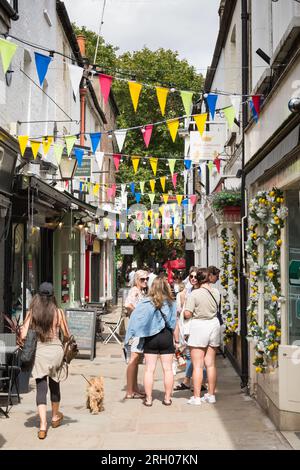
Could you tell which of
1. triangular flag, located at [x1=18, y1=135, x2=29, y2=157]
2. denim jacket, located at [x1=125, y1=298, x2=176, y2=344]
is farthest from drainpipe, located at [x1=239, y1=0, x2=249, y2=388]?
triangular flag, located at [x1=18, y1=135, x2=29, y2=157]

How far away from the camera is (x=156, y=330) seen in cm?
835

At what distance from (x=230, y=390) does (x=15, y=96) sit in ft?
21.6

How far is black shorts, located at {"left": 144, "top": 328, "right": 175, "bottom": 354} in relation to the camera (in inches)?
330

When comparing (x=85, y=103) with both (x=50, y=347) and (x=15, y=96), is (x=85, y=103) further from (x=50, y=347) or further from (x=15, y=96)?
(x=50, y=347)

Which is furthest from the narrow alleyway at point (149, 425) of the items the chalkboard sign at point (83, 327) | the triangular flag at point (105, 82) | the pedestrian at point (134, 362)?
the triangular flag at point (105, 82)

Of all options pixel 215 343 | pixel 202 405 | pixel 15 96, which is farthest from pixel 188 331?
pixel 15 96

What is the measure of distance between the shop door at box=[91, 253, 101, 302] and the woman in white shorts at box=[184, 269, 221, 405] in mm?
17984

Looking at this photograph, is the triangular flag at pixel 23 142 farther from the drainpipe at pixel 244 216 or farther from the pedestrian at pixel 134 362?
the drainpipe at pixel 244 216

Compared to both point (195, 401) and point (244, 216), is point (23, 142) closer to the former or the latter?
point (244, 216)

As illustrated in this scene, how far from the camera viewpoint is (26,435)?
22.6 feet

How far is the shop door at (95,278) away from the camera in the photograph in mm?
26541

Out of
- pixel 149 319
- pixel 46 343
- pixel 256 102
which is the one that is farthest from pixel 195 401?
pixel 256 102

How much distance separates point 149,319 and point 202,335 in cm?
77

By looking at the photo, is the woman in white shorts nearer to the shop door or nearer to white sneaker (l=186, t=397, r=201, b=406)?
white sneaker (l=186, t=397, r=201, b=406)
